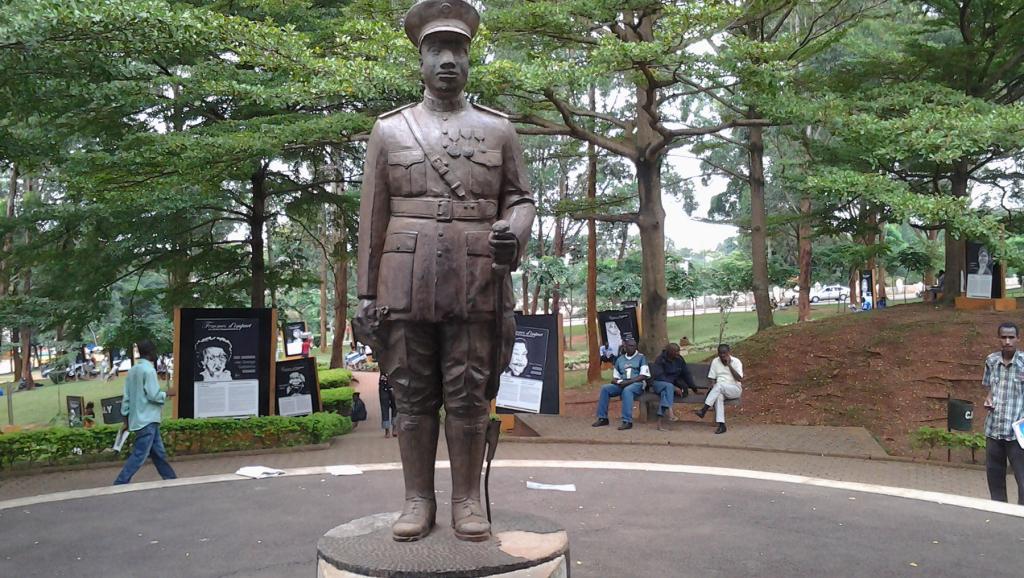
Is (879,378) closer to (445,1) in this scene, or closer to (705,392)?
(705,392)

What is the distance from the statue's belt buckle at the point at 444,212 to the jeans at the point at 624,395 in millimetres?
8188

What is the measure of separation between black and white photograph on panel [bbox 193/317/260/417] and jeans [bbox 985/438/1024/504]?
29.6 feet

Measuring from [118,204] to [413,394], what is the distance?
9.58 metres

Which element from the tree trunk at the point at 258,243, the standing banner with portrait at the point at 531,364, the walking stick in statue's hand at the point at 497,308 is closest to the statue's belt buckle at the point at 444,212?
the walking stick in statue's hand at the point at 497,308

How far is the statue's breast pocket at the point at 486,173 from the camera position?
429cm

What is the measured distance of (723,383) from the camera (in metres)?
11.8

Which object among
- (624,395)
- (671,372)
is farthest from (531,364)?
(671,372)

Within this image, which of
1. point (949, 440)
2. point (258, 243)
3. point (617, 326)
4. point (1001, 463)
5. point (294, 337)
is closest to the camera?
point (1001, 463)

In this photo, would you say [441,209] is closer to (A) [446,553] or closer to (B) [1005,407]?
(A) [446,553]

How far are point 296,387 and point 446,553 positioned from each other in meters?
9.41

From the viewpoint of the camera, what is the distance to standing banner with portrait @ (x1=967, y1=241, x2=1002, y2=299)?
50.4ft


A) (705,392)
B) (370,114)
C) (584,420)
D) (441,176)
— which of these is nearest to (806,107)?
(705,392)

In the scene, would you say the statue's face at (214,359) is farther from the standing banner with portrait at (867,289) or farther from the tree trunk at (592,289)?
the standing banner with portrait at (867,289)

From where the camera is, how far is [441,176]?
4.24m
